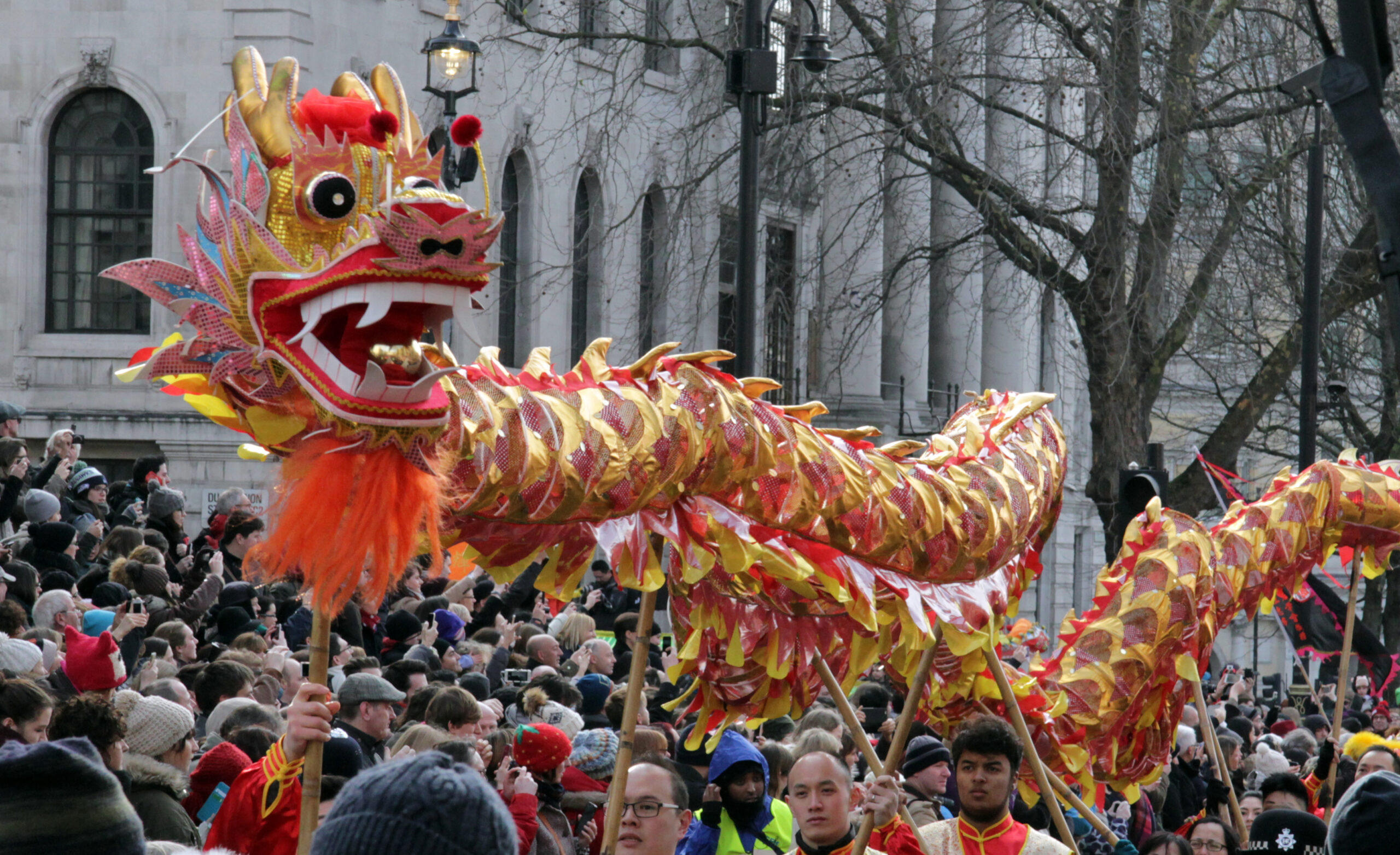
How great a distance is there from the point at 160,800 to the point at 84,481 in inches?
338

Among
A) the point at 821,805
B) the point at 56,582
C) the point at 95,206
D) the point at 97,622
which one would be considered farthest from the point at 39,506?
the point at 95,206

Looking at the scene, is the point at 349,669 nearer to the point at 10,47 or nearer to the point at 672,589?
the point at 672,589

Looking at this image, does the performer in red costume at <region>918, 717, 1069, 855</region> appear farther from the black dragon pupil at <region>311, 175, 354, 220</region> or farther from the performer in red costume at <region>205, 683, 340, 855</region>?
the black dragon pupil at <region>311, 175, 354, 220</region>

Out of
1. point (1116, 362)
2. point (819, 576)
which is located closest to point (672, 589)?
point (819, 576)

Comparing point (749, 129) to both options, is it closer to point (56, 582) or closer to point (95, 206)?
point (56, 582)

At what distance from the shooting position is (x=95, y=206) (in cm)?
2188

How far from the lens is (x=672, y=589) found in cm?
552

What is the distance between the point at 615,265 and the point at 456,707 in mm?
20106

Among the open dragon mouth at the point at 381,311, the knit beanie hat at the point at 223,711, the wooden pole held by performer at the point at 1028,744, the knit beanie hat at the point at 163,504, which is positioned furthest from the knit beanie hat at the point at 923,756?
the knit beanie hat at the point at 163,504

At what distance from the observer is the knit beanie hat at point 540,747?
671 centimetres

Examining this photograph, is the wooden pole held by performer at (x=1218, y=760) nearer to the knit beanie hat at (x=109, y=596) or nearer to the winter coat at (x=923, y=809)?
the winter coat at (x=923, y=809)

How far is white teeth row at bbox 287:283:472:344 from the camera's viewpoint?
159 inches

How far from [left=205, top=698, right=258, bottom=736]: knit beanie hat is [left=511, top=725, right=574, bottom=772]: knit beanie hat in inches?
39.5

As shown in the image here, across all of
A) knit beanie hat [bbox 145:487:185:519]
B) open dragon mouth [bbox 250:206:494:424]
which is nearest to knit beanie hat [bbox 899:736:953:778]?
open dragon mouth [bbox 250:206:494:424]
